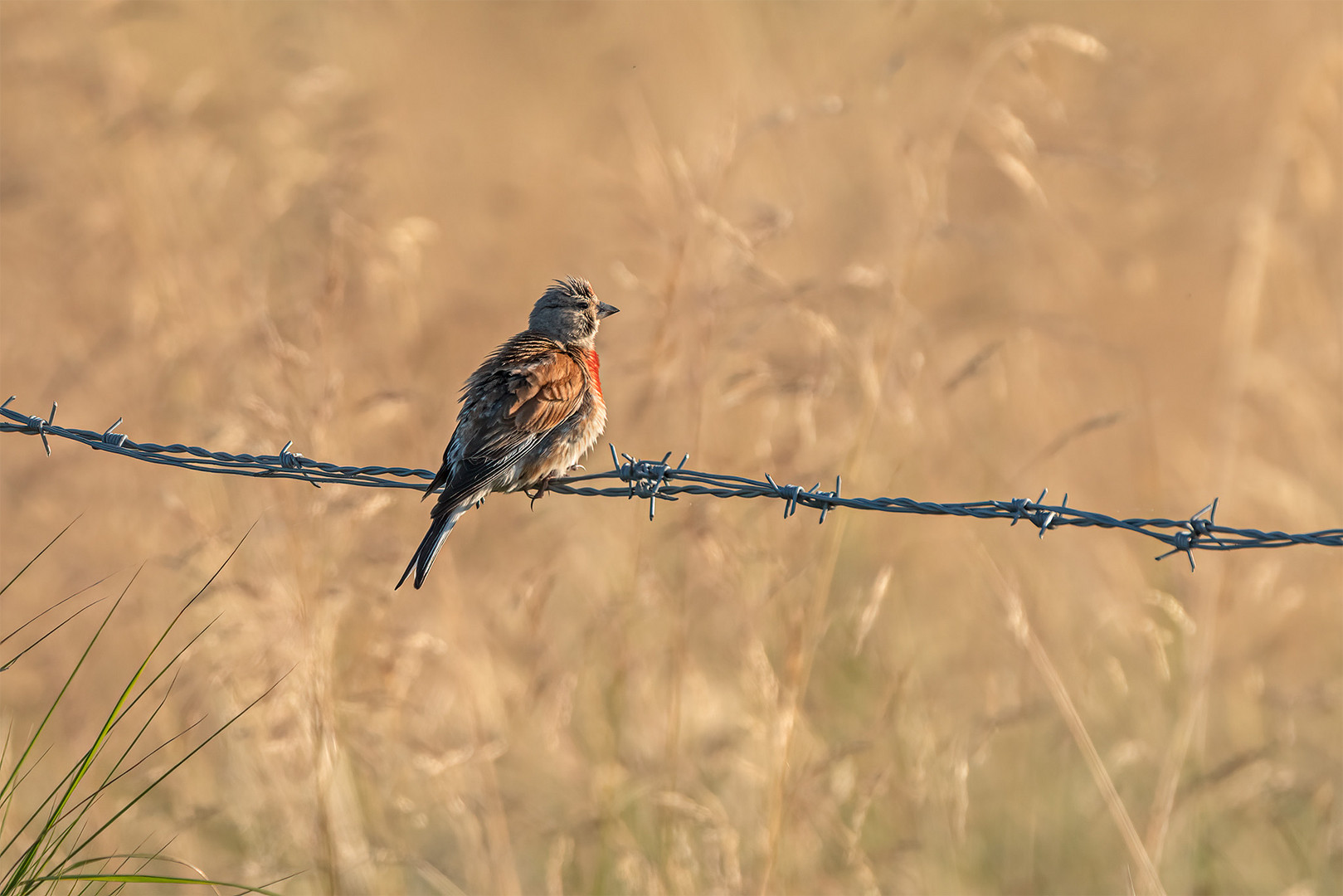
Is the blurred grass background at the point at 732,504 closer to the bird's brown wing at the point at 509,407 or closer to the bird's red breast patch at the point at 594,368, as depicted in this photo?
the bird's red breast patch at the point at 594,368

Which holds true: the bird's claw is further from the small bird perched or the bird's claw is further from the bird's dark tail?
→ the bird's dark tail

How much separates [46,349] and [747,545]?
4.59 metres

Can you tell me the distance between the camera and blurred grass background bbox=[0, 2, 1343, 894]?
425cm

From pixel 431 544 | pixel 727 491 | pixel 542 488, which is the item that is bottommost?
pixel 727 491

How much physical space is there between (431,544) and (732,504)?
1.63 meters

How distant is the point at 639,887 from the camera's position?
4336 mm

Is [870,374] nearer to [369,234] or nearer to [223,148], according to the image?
[369,234]

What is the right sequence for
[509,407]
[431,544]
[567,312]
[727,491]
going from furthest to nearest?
[567,312] < [509,407] < [431,544] < [727,491]

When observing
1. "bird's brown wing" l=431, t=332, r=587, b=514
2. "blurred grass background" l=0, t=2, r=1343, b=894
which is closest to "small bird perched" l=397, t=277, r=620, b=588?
"bird's brown wing" l=431, t=332, r=587, b=514

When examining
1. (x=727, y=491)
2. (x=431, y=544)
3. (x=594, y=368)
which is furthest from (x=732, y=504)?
(x=727, y=491)

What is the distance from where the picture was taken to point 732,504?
5.11m

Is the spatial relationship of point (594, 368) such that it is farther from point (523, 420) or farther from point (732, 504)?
point (732, 504)

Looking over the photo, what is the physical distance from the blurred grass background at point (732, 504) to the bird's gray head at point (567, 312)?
434 millimetres

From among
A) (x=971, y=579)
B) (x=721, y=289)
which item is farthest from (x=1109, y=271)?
(x=721, y=289)
